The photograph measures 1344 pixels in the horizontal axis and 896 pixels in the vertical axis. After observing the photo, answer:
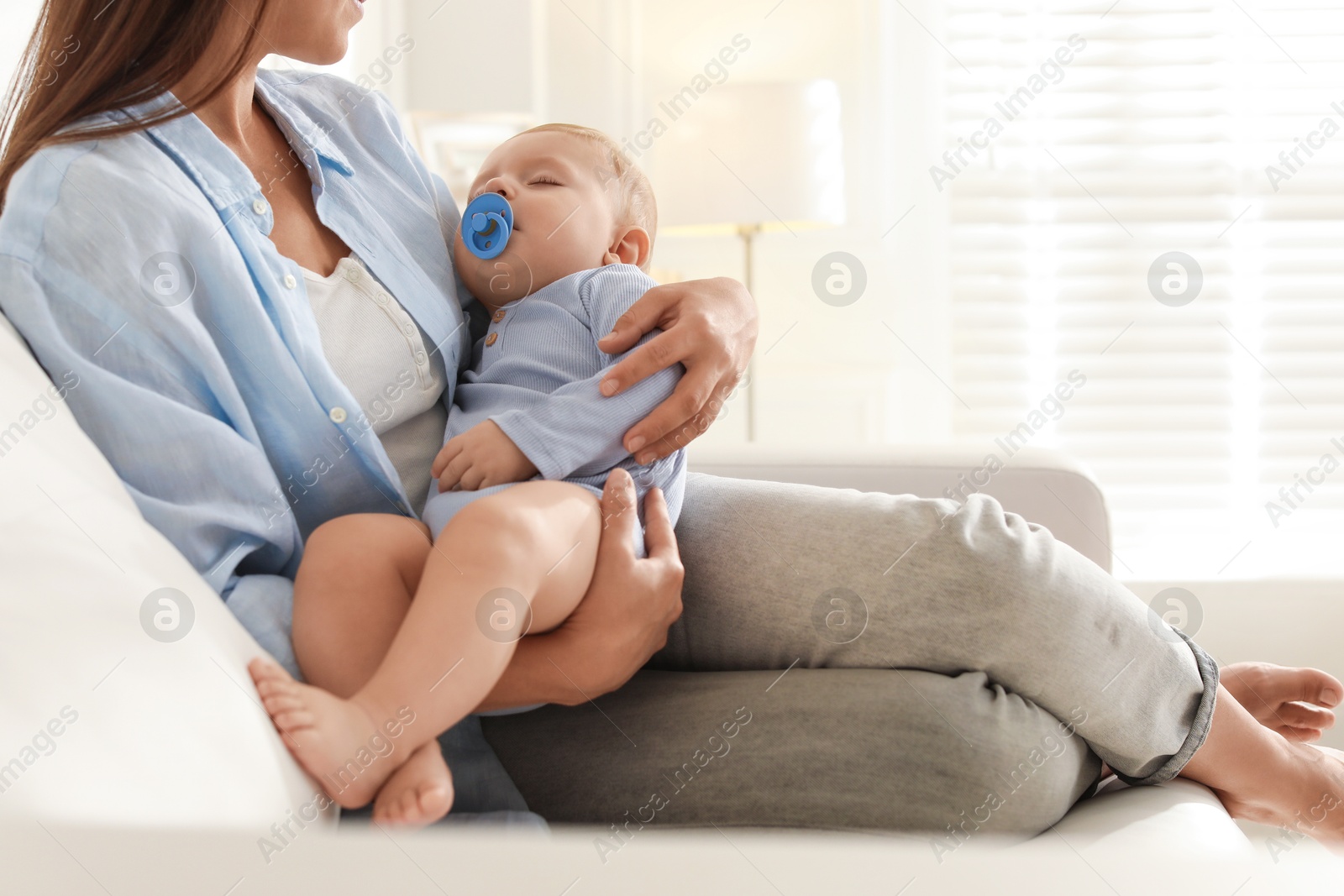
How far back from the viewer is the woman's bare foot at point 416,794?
57 cm

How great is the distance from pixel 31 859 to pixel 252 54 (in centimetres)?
71

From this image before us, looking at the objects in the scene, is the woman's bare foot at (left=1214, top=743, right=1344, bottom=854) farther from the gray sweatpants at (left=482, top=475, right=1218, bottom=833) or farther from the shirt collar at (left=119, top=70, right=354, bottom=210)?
the shirt collar at (left=119, top=70, right=354, bottom=210)

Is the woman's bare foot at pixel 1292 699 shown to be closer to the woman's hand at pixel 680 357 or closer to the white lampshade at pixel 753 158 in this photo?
the woman's hand at pixel 680 357

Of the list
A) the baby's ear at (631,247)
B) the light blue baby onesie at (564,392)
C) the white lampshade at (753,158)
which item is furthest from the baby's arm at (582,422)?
the white lampshade at (753,158)

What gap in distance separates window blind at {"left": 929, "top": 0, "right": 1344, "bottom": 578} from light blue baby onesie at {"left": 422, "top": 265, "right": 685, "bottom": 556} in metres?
2.13

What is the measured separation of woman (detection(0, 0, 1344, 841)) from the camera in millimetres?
685

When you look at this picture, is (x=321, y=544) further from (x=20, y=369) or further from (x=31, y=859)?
(x=31, y=859)

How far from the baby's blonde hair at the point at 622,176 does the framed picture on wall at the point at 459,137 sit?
55.3 inches

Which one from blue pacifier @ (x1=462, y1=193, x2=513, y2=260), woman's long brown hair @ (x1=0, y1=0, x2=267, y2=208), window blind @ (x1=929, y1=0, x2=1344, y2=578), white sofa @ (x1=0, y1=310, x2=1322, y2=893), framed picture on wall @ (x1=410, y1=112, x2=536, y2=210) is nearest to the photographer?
white sofa @ (x1=0, y1=310, x2=1322, y2=893)

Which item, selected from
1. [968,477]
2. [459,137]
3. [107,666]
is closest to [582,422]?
[107,666]

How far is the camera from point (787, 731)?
2.43 feet

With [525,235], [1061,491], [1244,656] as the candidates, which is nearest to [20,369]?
[525,235]

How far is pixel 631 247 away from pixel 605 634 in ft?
1.61

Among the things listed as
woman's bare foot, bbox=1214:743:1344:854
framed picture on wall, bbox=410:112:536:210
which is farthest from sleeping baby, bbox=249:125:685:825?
framed picture on wall, bbox=410:112:536:210
